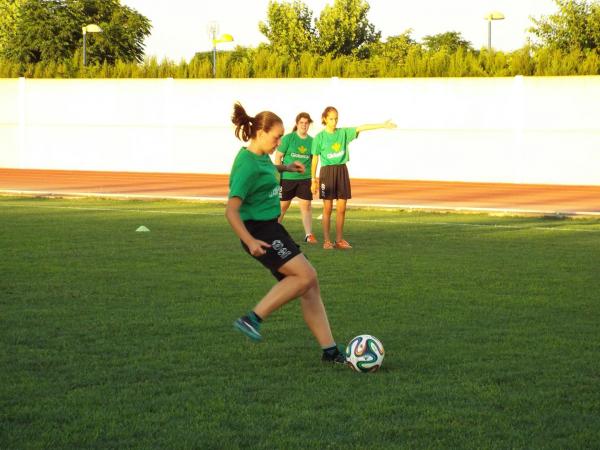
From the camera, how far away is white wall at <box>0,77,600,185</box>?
32.4m

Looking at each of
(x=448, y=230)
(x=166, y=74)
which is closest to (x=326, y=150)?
(x=448, y=230)

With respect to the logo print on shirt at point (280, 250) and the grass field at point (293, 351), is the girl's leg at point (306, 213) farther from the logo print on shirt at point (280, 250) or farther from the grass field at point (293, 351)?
the logo print on shirt at point (280, 250)

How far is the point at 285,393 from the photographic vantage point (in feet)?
21.5

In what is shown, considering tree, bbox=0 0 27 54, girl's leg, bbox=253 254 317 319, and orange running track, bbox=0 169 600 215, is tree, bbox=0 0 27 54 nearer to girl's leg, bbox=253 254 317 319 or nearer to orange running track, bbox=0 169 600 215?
orange running track, bbox=0 169 600 215

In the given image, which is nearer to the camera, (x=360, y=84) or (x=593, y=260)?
(x=593, y=260)

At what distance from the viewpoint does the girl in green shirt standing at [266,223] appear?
7.24 m

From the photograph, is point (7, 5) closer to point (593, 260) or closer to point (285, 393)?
point (593, 260)

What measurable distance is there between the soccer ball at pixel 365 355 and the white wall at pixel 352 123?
25.8m

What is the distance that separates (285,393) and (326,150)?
9.06 meters

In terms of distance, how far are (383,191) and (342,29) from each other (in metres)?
37.4

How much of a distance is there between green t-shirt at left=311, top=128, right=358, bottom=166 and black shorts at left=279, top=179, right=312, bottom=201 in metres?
0.60

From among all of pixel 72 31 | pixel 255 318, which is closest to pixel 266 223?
pixel 255 318

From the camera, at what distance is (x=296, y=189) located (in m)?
16.0

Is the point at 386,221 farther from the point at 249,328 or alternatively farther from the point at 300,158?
the point at 249,328
